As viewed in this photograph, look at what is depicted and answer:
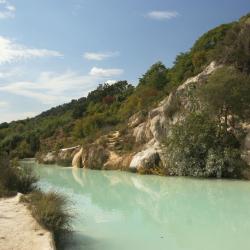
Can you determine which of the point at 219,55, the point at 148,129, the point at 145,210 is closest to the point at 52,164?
the point at 148,129

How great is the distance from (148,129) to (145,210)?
63.8 feet

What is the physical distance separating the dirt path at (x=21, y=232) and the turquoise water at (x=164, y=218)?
827 mm

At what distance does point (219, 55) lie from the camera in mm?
30375

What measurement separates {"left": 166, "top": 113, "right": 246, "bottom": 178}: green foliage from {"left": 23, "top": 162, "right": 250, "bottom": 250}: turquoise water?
12.2 ft

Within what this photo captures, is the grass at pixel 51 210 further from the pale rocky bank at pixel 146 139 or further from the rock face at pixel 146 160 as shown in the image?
the pale rocky bank at pixel 146 139

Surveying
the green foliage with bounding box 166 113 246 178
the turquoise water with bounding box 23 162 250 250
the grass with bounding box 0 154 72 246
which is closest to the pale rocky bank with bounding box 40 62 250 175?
the green foliage with bounding box 166 113 246 178

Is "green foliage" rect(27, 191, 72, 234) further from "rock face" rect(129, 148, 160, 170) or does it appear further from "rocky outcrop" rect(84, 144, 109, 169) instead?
"rocky outcrop" rect(84, 144, 109, 169)

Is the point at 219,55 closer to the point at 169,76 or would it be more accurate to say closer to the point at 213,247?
the point at 169,76

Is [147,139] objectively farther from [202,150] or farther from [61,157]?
[61,157]

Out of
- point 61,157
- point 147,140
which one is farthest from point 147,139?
point 61,157

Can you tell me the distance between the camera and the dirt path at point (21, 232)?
6.90 metres

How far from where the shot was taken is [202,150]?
22766 mm

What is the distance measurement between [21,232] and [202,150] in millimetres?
16279

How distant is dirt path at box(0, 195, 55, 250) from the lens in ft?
22.6
